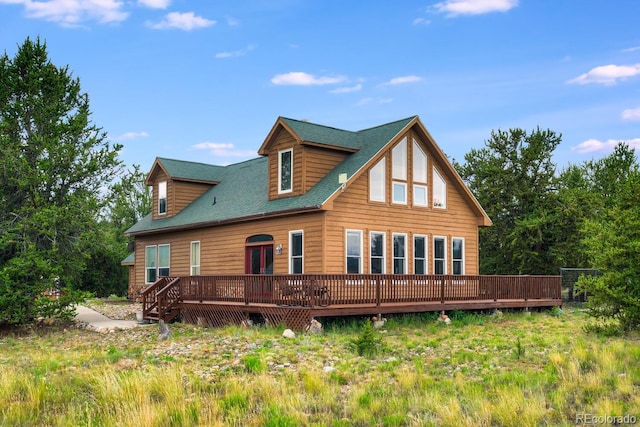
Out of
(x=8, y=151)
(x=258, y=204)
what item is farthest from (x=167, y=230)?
(x=8, y=151)

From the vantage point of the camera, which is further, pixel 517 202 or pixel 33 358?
pixel 517 202

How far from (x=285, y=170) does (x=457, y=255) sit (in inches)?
289

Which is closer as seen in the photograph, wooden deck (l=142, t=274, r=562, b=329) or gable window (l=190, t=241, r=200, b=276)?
wooden deck (l=142, t=274, r=562, b=329)

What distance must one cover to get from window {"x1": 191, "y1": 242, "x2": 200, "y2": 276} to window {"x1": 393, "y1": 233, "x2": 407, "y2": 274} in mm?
8644

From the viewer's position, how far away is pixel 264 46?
90.5 feet

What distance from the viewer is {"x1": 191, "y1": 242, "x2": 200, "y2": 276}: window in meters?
27.4

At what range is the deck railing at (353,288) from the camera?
18328mm

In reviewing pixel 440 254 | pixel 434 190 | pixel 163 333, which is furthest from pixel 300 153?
pixel 163 333

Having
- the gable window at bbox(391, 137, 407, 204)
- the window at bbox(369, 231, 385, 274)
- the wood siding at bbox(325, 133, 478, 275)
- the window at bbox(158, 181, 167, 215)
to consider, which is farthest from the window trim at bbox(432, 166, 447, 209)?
the window at bbox(158, 181, 167, 215)

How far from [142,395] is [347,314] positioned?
30.9ft

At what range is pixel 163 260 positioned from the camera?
30.1 metres

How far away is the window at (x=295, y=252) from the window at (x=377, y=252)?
2368mm

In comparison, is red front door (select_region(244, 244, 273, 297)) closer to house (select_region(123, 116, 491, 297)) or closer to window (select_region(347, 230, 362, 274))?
house (select_region(123, 116, 491, 297))

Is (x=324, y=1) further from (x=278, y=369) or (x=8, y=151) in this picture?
(x=278, y=369)
